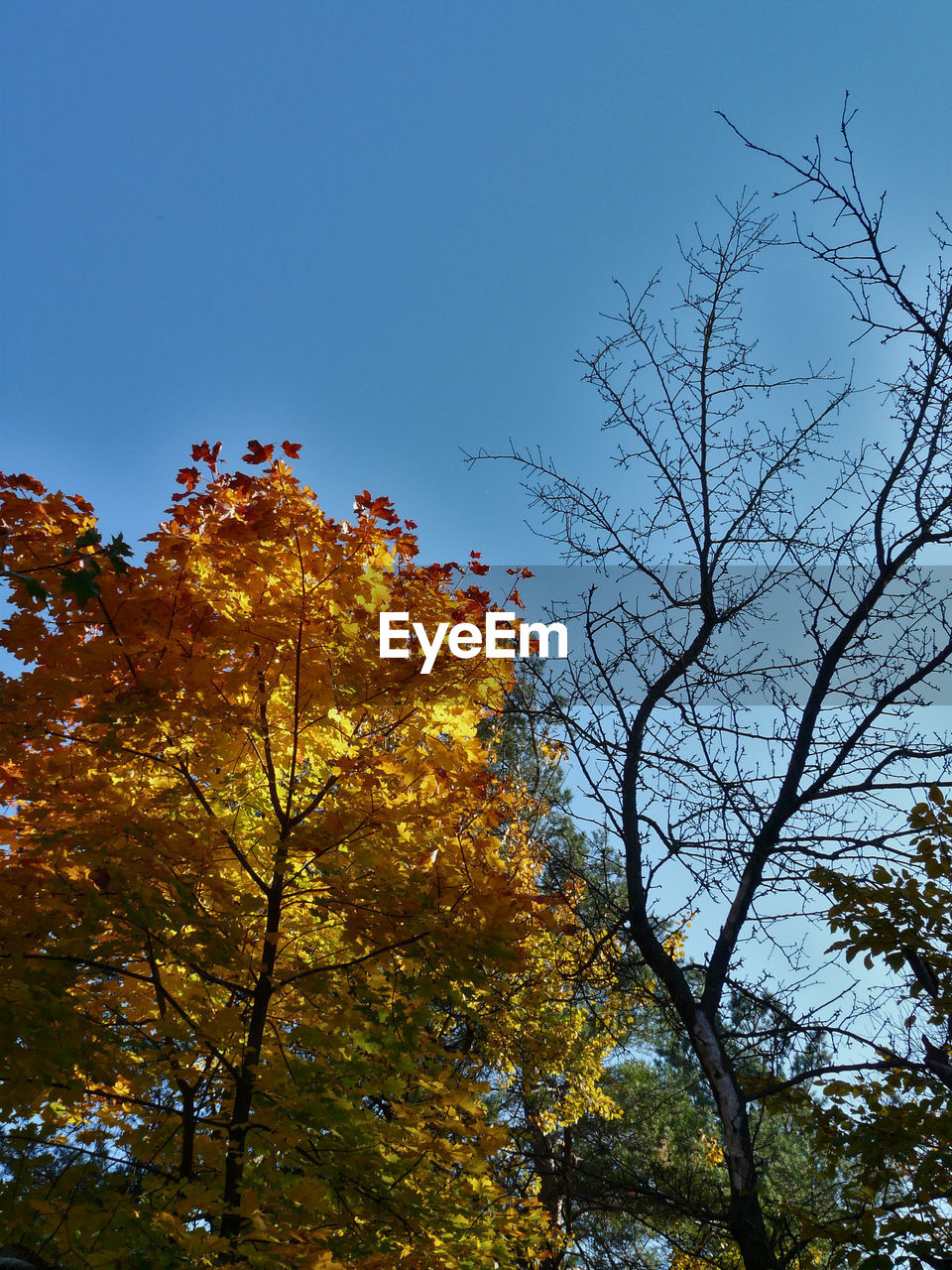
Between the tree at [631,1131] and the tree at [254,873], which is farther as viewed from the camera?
the tree at [631,1131]

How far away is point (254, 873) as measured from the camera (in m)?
4.52

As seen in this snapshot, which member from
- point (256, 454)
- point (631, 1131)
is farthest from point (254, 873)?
point (631, 1131)

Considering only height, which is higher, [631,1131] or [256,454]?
[256,454]

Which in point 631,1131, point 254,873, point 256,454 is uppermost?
point 256,454

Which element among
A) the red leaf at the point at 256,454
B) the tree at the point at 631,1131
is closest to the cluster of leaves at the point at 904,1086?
the tree at the point at 631,1131

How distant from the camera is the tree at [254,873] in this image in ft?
12.5

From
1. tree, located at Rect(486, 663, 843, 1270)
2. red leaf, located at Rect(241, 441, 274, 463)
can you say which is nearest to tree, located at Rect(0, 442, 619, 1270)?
red leaf, located at Rect(241, 441, 274, 463)

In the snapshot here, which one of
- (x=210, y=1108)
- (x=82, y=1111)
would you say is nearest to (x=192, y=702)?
(x=210, y=1108)

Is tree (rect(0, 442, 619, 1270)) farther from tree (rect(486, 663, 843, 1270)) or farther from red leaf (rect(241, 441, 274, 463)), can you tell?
tree (rect(486, 663, 843, 1270))

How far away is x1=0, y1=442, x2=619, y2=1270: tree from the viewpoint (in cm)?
380

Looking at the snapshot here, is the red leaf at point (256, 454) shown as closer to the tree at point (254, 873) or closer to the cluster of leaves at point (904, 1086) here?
the tree at point (254, 873)

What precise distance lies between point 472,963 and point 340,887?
853mm

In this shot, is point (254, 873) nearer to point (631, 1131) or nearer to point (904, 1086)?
point (904, 1086)

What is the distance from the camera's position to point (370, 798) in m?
4.52
